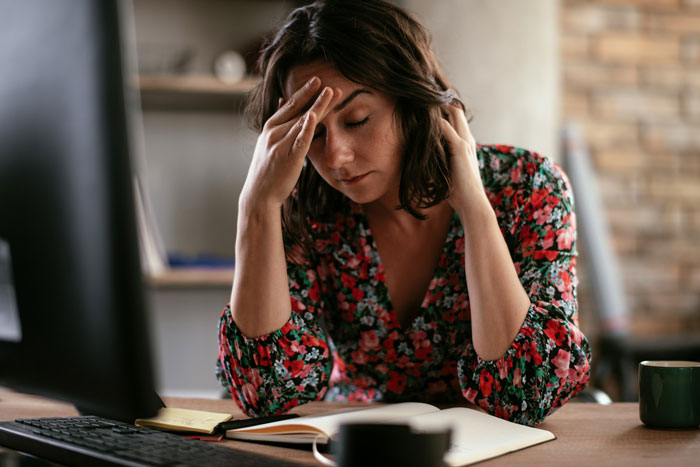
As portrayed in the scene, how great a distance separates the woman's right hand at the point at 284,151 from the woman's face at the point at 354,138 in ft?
0.08

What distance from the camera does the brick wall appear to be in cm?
328

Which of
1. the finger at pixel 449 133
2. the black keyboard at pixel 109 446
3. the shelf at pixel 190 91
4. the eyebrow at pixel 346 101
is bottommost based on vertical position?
the black keyboard at pixel 109 446

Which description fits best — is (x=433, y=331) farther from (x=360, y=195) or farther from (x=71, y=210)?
(x=71, y=210)

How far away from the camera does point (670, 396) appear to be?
96cm

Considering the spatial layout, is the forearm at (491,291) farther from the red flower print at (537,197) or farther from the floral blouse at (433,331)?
the red flower print at (537,197)

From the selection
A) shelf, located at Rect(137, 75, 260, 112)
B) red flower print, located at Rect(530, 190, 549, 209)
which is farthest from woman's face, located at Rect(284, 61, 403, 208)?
shelf, located at Rect(137, 75, 260, 112)

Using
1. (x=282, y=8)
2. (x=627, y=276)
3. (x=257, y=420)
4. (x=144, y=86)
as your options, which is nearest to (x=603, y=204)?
(x=627, y=276)

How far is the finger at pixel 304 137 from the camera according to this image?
1.13 meters

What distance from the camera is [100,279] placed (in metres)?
0.52

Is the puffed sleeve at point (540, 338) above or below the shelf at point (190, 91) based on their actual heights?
below

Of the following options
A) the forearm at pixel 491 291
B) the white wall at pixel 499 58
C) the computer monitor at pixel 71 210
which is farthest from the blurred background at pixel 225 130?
the computer monitor at pixel 71 210

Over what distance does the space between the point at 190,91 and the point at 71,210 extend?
1.74 meters

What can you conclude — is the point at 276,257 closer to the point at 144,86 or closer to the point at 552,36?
the point at 144,86

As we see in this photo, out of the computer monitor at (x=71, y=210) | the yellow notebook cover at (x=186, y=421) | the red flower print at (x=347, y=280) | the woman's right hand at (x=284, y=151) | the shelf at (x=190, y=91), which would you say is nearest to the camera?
the computer monitor at (x=71, y=210)
